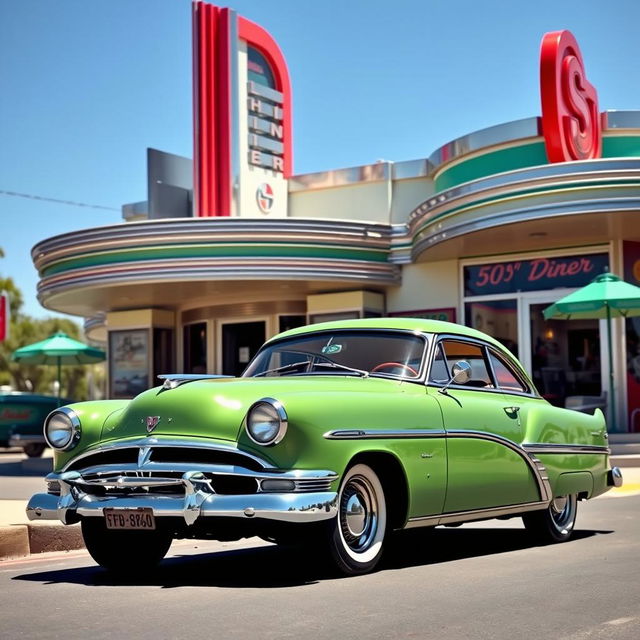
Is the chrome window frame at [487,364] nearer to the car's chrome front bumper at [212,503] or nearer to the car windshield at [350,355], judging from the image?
the car windshield at [350,355]

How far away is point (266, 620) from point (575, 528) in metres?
5.00

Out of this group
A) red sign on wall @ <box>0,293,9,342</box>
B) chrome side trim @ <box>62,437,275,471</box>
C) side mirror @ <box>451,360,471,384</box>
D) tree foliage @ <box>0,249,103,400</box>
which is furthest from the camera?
tree foliage @ <box>0,249,103,400</box>

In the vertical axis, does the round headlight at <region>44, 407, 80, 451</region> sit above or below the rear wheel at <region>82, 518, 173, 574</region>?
above

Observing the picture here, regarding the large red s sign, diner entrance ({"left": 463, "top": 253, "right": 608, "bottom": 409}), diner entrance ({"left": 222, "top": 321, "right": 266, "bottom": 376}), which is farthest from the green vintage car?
diner entrance ({"left": 222, "top": 321, "right": 266, "bottom": 376})

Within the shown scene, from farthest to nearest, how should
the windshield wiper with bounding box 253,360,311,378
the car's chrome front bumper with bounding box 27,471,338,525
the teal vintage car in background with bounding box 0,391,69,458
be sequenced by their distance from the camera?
the teal vintage car in background with bounding box 0,391,69,458, the windshield wiper with bounding box 253,360,311,378, the car's chrome front bumper with bounding box 27,471,338,525

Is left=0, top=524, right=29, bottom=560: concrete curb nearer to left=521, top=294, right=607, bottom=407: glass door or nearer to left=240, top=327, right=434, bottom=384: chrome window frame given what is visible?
left=240, top=327, right=434, bottom=384: chrome window frame

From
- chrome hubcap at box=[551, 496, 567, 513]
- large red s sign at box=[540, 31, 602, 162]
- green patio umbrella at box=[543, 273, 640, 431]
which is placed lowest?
chrome hubcap at box=[551, 496, 567, 513]

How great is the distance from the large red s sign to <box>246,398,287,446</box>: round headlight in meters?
14.0

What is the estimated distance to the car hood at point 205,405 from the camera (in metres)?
5.99

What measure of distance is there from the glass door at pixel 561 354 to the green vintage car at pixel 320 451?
40.1 feet

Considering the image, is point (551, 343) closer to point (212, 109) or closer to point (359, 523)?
point (212, 109)

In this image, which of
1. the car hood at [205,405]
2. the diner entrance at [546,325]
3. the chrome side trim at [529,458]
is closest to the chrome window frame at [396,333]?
the car hood at [205,405]

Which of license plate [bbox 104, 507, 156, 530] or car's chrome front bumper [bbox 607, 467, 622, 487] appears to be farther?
car's chrome front bumper [bbox 607, 467, 622, 487]

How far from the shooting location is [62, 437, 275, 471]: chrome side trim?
19.1ft
